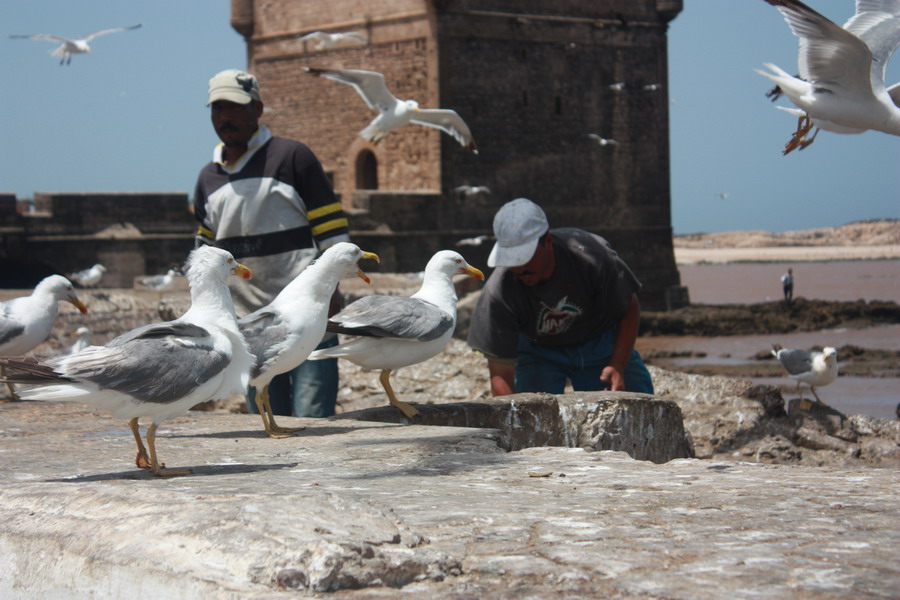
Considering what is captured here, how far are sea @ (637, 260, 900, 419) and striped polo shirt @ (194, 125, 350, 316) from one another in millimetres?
8695

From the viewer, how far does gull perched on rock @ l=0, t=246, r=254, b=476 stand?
3701 mm

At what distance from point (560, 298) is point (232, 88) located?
192cm

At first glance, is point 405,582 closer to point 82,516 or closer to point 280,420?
point 82,516

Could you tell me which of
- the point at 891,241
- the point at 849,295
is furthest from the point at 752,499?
the point at 891,241

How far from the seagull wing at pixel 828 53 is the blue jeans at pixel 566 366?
5.93 feet

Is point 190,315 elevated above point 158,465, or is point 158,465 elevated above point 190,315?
point 190,315

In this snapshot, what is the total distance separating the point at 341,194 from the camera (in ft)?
99.1

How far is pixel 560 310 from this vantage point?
5.91 meters

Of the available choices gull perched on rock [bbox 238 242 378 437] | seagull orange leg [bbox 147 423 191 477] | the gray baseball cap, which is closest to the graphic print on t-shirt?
the gray baseball cap

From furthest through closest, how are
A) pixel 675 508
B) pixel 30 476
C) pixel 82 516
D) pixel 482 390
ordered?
pixel 482 390, pixel 30 476, pixel 675 508, pixel 82 516

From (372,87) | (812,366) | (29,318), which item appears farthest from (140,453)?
(372,87)

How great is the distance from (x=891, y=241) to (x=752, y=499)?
9052 centimetres

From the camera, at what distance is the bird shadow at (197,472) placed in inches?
153

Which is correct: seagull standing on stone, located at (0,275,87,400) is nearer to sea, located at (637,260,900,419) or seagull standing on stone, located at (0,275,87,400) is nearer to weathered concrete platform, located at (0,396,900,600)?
weathered concrete platform, located at (0,396,900,600)
